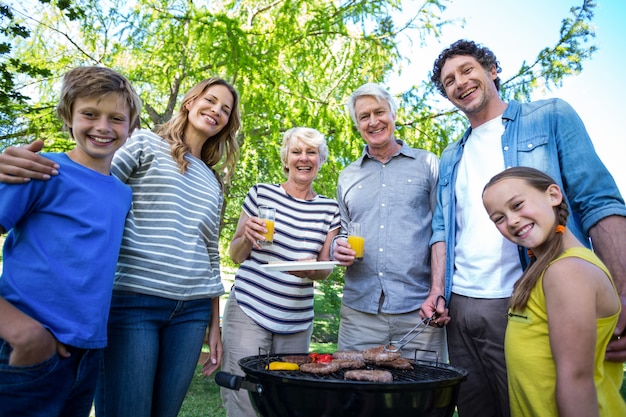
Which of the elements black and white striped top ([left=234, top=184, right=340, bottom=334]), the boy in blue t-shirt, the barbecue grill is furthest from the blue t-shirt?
black and white striped top ([left=234, top=184, right=340, bottom=334])

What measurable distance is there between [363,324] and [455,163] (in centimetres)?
105

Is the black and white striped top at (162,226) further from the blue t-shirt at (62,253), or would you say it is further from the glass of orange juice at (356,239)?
the glass of orange juice at (356,239)

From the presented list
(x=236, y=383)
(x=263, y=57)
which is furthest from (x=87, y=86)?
(x=263, y=57)

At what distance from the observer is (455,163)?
8.04 ft

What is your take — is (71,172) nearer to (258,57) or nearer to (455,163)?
(455,163)

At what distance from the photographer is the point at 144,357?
1.83 meters

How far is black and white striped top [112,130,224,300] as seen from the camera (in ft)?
6.15

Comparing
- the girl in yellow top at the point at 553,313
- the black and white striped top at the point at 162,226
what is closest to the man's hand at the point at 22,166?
the black and white striped top at the point at 162,226

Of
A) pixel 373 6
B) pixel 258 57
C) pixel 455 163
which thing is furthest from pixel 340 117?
pixel 455 163

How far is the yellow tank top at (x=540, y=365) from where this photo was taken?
1.62 metres

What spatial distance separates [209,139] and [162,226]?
2.30 feet

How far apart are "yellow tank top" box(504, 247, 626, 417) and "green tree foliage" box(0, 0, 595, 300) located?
9.98 ft

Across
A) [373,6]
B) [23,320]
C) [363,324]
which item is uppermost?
[373,6]

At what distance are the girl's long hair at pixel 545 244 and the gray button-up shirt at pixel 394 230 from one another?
0.79 metres
